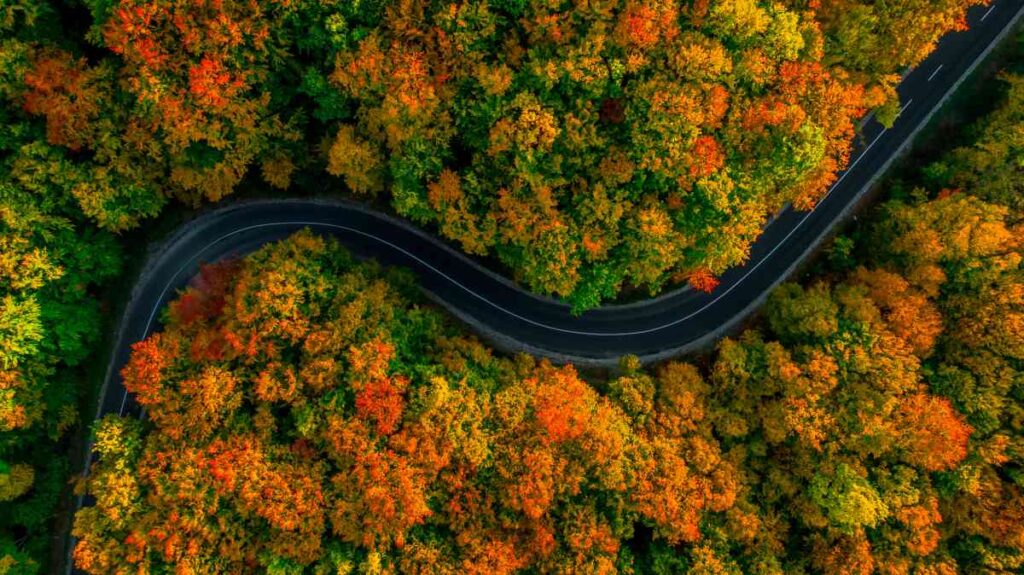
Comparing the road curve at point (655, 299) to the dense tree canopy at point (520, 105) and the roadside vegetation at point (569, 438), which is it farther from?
the dense tree canopy at point (520, 105)

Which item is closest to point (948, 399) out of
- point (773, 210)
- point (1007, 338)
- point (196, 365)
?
point (1007, 338)

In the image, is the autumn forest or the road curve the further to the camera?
the road curve

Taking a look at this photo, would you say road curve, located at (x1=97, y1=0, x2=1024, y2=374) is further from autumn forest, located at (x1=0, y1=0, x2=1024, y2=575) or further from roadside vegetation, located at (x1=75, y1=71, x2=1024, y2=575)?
autumn forest, located at (x1=0, y1=0, x2=1024, y2=575)

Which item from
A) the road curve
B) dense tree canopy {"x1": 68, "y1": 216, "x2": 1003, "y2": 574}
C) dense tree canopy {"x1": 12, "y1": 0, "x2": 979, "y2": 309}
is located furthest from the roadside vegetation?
dense tree canopy {"x1": 12, "y1": 0, "x2": 979, "y2": 309}

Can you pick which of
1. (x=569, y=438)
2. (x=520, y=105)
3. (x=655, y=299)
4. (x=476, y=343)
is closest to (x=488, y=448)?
(x=569, y=438)

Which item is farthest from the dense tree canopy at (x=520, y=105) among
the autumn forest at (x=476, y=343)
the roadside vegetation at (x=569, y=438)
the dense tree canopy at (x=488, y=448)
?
the roadside vegetation at (x=569, y=438)

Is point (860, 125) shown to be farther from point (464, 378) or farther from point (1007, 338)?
point (464, 378)

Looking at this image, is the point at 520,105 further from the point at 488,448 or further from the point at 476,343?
the point at 488,448

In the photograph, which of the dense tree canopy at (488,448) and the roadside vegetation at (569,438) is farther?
the roadside vegetation at (569,438)

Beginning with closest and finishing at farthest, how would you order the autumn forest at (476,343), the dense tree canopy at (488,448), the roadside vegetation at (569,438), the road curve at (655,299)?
the autumn forest at (476,343), the dense tree canopy at (488,448), the roadside vegetation at (569,438), the road curve at (655,299)
